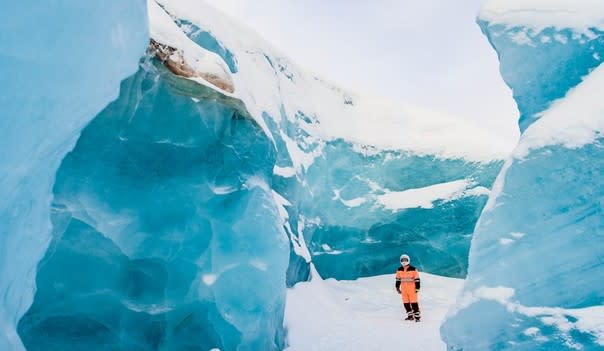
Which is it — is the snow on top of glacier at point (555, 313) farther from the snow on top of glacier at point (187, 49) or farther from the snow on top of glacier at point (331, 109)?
the snow on top of glacier at point (331, 109)

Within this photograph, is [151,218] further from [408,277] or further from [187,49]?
[408,277]

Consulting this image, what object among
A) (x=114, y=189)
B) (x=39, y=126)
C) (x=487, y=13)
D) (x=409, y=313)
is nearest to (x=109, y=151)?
(x=114, y=189)

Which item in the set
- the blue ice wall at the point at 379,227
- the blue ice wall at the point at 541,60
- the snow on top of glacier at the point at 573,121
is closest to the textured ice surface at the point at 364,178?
the blue ice wall at the point at 379,227

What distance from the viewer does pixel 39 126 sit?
300 cm

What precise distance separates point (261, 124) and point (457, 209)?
7.84m

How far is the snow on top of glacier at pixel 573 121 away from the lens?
3.61 meters

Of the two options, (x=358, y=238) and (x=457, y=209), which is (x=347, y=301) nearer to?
(x=358, y=238)

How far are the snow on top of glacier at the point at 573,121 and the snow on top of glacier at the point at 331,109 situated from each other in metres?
6.27

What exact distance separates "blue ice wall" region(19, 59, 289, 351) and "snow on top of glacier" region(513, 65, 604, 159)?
321 centimetres

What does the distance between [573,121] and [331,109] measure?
10.5 meters

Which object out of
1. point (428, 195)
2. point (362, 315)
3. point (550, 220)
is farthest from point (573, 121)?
point (428, 195)

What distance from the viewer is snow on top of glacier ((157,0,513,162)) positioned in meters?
10.2

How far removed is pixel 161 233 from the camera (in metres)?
5.62

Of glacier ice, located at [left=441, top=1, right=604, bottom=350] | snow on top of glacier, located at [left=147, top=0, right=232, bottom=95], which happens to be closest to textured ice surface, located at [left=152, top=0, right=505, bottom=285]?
snow on top of glacier, located at [left=147, top=0, right=232, bottom=95]
